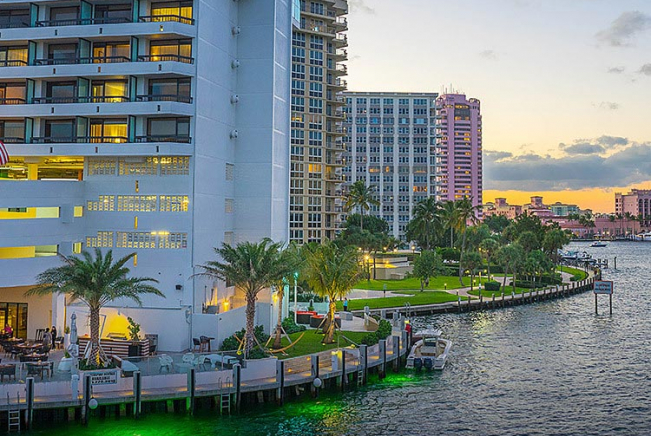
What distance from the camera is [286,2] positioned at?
6019 cm

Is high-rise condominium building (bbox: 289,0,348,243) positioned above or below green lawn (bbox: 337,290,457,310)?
above

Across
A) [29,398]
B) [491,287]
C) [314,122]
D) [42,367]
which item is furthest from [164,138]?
[314,122]

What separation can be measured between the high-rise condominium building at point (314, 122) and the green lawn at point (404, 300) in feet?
110

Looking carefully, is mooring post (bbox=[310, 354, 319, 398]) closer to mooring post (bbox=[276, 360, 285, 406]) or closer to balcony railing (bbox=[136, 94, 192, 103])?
mooring post (bbox=[276, 360, 285, 406])

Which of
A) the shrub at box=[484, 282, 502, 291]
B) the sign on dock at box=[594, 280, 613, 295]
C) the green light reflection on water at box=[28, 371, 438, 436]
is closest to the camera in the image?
the green light reflection on water at box=[28, 371, 438, 436]

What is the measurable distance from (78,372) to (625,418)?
107 feet

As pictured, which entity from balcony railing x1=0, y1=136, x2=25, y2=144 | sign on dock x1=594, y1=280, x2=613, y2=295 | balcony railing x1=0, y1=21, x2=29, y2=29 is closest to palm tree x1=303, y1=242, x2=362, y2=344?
balcony railing x1=0, y1=136, x2=25, y2=144

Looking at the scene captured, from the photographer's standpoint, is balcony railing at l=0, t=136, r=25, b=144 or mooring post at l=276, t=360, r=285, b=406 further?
balcony railing at l=0, t=136, r=25, b=144

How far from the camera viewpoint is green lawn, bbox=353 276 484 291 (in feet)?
319

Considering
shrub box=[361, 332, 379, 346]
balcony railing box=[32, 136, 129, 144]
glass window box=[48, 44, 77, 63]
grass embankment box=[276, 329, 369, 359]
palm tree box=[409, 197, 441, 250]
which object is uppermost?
glass window box=[48, 44, 77, 63]

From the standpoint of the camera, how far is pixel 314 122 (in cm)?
12138

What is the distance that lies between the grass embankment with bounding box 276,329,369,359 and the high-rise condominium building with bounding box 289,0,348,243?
63.8m

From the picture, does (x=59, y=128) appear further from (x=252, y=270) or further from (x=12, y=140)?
(x=252, y=270)

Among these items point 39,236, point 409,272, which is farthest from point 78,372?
point 409,272
